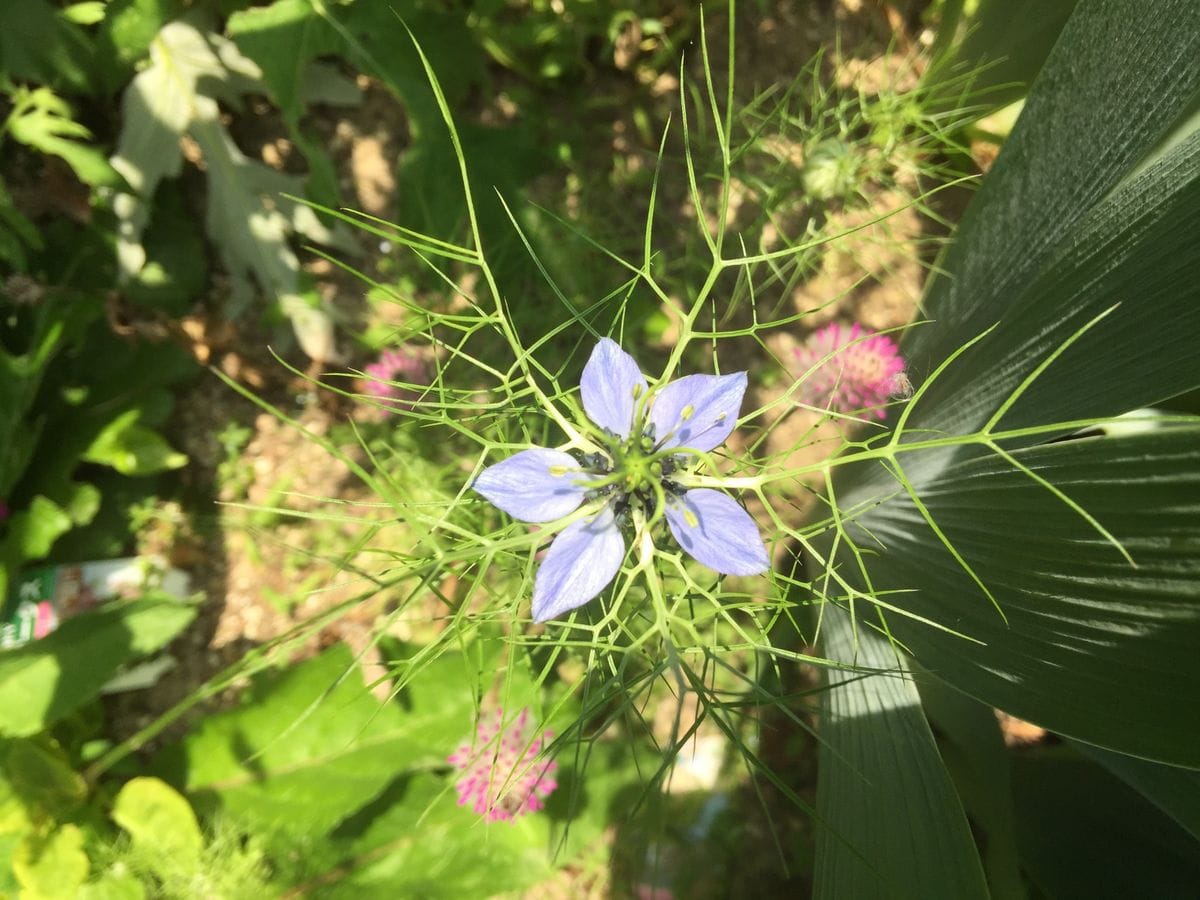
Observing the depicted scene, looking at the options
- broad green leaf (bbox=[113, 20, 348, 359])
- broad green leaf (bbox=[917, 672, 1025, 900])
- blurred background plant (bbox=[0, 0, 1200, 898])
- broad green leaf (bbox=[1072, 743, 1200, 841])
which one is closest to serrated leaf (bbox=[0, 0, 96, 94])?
blurred background plant (bbox=[0, 0, 1200, 898])

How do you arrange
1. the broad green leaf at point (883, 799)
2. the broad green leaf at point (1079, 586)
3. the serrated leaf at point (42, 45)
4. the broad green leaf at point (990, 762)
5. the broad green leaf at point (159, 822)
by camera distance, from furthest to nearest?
→ 1. the broad green leaf at point (159, 822)
2. the serrated leaf at point (42, 45)
3. the broad green leaf at point (990, 762)
4. the broad green leaf at point (883, 799)
5. the broad green leaf at point (1079, 586)

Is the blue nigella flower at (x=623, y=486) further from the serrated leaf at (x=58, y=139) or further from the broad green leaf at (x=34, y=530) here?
the broad green leaf at (x=34, y=530)

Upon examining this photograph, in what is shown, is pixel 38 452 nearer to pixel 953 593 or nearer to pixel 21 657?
pixel 21 657

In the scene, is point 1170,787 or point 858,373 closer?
point 1170,787

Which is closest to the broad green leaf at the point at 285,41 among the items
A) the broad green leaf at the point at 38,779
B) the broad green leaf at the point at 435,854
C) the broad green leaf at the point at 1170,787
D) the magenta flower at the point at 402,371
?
the magenta flower at the point at 402,371

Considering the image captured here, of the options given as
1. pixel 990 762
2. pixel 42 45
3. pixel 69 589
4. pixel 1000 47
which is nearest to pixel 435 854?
pixel 69 589

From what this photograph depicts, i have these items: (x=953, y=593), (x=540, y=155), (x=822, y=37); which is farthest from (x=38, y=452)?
(x=822, y=37)

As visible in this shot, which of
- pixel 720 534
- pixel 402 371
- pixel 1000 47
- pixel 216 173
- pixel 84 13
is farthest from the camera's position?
pixel 216 173

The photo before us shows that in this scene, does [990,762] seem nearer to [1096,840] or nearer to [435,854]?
[1096,840]
